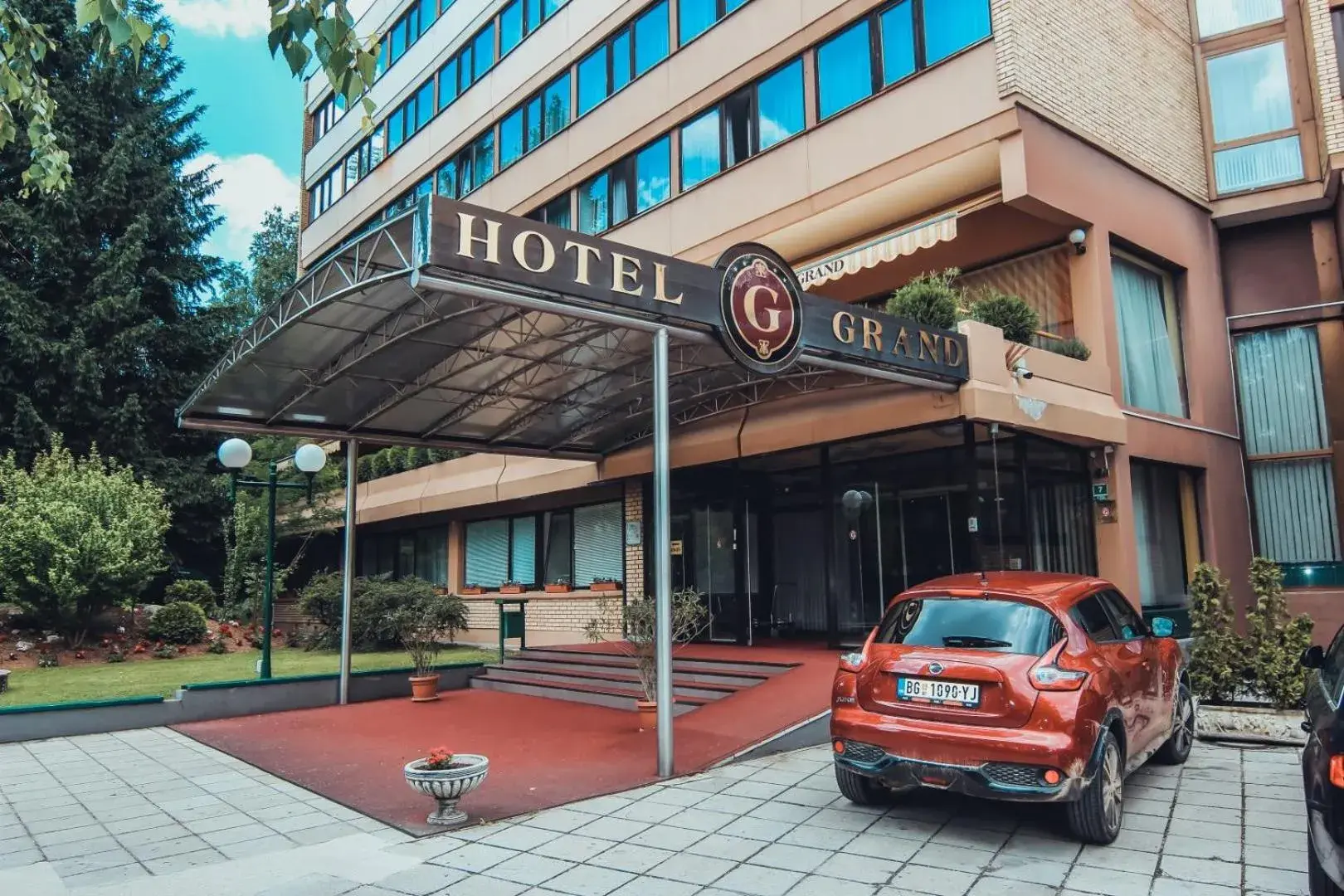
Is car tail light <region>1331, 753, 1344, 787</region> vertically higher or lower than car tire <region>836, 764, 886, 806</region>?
higher

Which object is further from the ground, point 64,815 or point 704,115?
point 704,115

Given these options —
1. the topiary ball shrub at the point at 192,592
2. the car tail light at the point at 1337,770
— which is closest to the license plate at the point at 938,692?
the car tail light at the point at 1337,770

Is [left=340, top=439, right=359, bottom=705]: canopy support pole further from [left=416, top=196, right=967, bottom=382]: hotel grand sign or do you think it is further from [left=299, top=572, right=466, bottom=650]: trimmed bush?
[left=416, top=196, right=967, bottom=382]: hotel grand sign

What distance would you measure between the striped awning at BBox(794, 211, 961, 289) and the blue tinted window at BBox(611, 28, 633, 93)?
7.62 meters

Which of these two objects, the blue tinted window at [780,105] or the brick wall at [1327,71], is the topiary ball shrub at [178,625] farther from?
the brick wall at [1327,71]


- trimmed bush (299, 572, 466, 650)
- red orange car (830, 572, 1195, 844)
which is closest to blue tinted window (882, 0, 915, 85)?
red orange car (830, 572, 1195, 844)

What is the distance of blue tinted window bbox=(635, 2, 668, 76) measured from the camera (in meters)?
17.9

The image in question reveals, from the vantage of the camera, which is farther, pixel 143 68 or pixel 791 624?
pixel 143 68

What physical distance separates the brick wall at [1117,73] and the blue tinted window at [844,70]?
7.64 feet

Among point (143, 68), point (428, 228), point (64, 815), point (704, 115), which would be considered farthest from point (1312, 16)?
point (143, 68)

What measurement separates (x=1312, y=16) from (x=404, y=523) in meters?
23.3

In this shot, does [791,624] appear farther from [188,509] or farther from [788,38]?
[188,509]

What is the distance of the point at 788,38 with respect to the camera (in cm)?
1516

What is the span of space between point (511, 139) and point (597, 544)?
10809 millimetres
